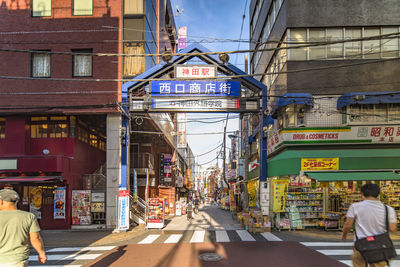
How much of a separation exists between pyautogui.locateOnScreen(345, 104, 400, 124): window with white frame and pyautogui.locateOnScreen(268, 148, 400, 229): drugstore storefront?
1541 mm

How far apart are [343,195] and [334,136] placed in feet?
10.0

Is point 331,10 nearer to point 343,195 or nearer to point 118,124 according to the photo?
point 343,195

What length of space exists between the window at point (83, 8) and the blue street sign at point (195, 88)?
6.02 meters

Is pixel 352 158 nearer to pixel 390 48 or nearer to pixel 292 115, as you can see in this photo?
pixel 292 115

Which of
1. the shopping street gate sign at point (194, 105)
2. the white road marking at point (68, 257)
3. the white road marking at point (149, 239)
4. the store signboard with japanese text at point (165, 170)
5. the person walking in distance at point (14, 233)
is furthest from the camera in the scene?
the store signboard with japanese text at point (165, 170)

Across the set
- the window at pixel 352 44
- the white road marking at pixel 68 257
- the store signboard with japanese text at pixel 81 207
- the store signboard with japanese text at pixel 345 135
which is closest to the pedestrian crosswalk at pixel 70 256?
the white road marking at pixel 68 257

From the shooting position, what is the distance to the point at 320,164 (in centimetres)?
1574

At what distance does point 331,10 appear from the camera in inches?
699

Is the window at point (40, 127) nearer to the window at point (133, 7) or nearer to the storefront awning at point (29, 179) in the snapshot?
the storefront awning at point (29, 179)

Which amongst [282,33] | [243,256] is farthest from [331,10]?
[243,256]

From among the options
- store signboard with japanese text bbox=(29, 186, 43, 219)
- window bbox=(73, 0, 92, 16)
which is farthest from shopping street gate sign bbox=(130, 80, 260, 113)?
store signboard with japanese text bbox=(29, 186, 43, 219)

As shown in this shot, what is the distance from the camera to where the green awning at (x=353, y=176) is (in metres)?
14.3

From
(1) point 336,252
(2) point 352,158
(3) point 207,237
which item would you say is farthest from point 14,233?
(2) point 352,158

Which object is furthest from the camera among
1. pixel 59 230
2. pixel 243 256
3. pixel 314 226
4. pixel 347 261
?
pixel 59 230
